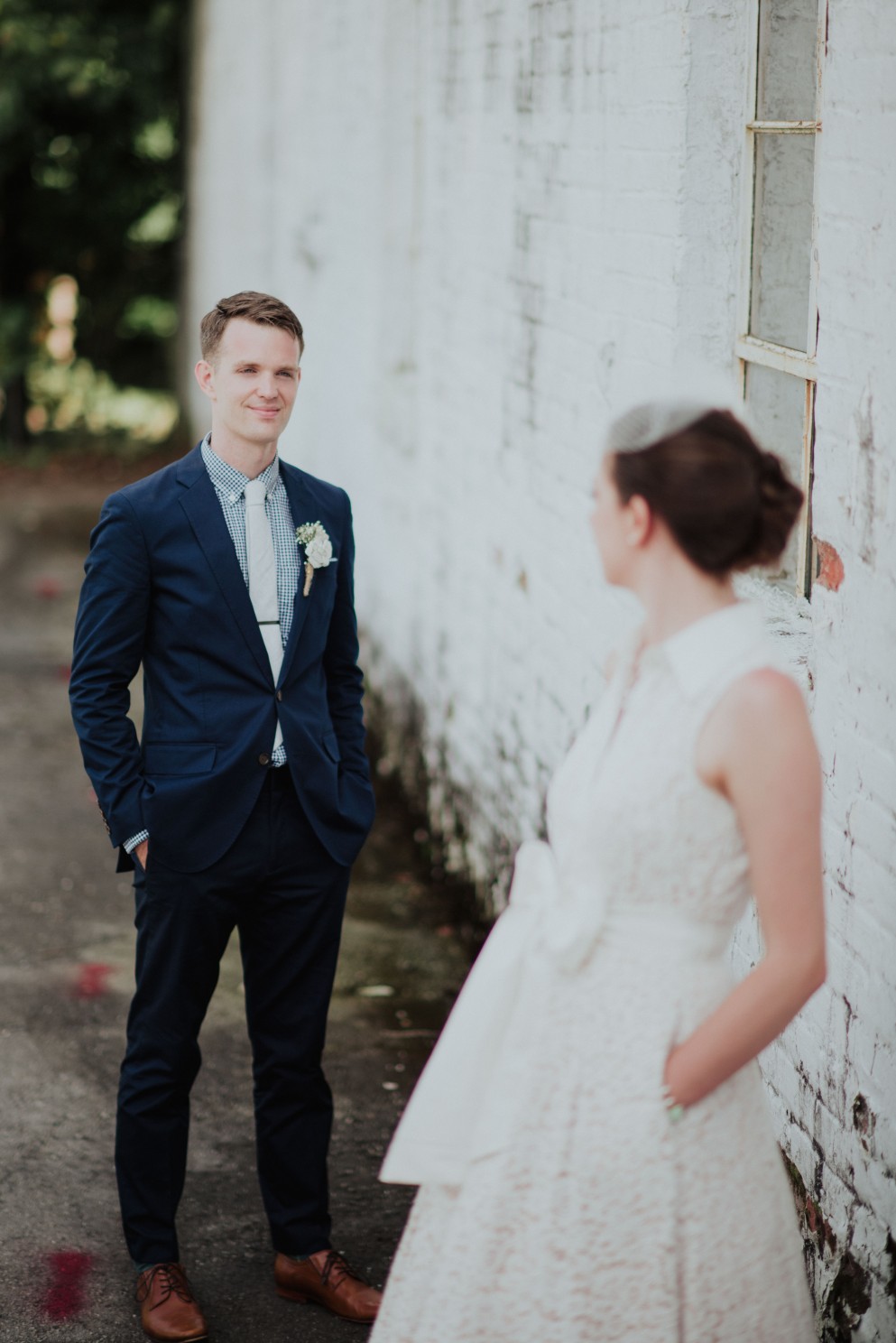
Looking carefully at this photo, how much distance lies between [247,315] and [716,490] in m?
1.55

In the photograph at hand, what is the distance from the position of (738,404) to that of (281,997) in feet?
6.43

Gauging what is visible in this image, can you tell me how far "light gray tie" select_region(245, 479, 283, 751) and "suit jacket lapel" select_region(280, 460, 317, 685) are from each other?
1.0 inches

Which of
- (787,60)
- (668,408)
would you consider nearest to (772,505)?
(668,408)

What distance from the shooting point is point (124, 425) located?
1811 centimetres

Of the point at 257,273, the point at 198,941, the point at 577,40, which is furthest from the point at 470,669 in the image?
the point at 257,273

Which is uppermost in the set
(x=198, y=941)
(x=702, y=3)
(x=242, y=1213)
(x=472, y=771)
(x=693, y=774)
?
→ (x=702, y=3)

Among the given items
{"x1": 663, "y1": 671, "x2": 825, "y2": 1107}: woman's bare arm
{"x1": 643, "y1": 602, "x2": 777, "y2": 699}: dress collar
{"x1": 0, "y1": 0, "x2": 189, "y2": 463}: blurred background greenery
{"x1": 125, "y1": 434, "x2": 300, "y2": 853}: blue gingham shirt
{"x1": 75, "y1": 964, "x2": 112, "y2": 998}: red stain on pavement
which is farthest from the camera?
{"x1": 0, "y1": 0, "x2": 189, "y2": 463}: blurred background greenery

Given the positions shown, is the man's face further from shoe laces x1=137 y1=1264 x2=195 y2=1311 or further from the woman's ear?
shoe laces x1=137 y1=1264 x2=195 y2=1311

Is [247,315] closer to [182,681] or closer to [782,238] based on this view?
[182,681]

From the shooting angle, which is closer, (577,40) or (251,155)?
(577,40)

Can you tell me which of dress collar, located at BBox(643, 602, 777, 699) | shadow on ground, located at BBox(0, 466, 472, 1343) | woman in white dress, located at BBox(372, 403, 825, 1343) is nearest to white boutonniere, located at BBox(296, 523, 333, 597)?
woman in white dress, located at BBox(372, 403, 825, 1343)

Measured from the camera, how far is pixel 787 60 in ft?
12.5

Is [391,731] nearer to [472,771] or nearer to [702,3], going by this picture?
[472,771]

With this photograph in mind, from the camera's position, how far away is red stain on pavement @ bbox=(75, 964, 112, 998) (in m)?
5.48
